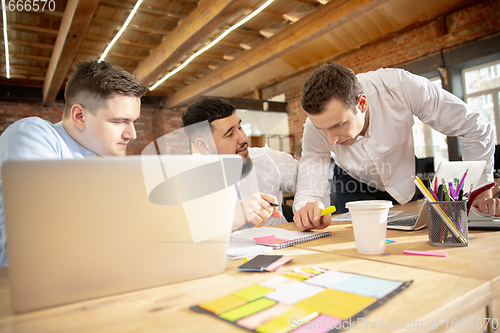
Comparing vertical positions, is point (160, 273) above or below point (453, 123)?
below

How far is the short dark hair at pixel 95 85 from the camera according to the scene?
1.30 meters

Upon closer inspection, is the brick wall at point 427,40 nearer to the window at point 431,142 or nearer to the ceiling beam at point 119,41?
the window at point 431,142

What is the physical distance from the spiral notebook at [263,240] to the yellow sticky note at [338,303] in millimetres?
343

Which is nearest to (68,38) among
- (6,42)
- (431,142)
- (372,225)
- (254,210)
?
(6,42)

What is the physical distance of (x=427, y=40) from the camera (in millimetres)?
5820

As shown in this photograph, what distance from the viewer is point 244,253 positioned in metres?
0.84

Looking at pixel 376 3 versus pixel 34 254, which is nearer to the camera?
pixel 34 254

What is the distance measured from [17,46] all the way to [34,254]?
6276 millimetres

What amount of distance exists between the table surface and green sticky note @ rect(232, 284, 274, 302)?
0.08ft

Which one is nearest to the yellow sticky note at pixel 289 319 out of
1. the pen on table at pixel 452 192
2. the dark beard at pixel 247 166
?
the pen on table at pixel 452 192

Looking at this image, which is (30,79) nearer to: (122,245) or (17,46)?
(17,46)

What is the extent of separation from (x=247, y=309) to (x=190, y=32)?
433cm

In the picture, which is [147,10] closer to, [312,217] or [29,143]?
[29,143]

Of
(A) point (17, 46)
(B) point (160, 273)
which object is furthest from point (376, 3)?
(A) point (17, 46)
